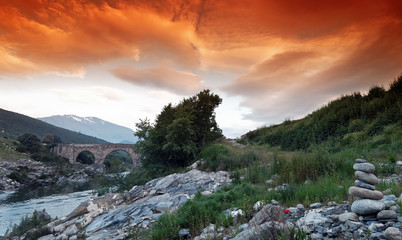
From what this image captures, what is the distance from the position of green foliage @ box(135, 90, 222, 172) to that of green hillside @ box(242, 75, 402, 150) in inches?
348

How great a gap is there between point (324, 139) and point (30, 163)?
163 feet

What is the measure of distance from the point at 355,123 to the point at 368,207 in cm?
1348

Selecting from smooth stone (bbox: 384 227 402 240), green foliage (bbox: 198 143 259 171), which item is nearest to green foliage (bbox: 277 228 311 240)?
smooth stone (bbox: 384 227 402 240)

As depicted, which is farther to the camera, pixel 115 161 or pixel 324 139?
pixel 115 161

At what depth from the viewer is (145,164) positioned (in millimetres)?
22812

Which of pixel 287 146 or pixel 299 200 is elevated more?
pixel 287 146

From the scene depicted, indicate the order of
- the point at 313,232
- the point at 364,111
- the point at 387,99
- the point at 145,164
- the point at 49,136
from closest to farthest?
the point at 313,232 → the point at 387,99 → the point at 364,111 → the point at 145,164 → the point at 49,136

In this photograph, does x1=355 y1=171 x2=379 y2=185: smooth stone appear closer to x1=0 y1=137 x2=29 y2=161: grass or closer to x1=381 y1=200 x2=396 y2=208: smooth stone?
x1=381 y1=200 x2=396 y2=208: smooth stone

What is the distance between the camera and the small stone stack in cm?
416

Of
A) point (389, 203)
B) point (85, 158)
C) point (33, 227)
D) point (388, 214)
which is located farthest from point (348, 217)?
point (85, 158)

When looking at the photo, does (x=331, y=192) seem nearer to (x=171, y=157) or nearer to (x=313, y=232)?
(x=313, y=232)

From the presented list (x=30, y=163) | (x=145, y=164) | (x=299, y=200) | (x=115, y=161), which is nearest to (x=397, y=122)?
(x=299, y=200)

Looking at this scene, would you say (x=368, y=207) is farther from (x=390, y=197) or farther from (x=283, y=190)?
(x=283, y=190)

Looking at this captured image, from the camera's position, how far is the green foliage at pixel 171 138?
2122cm
